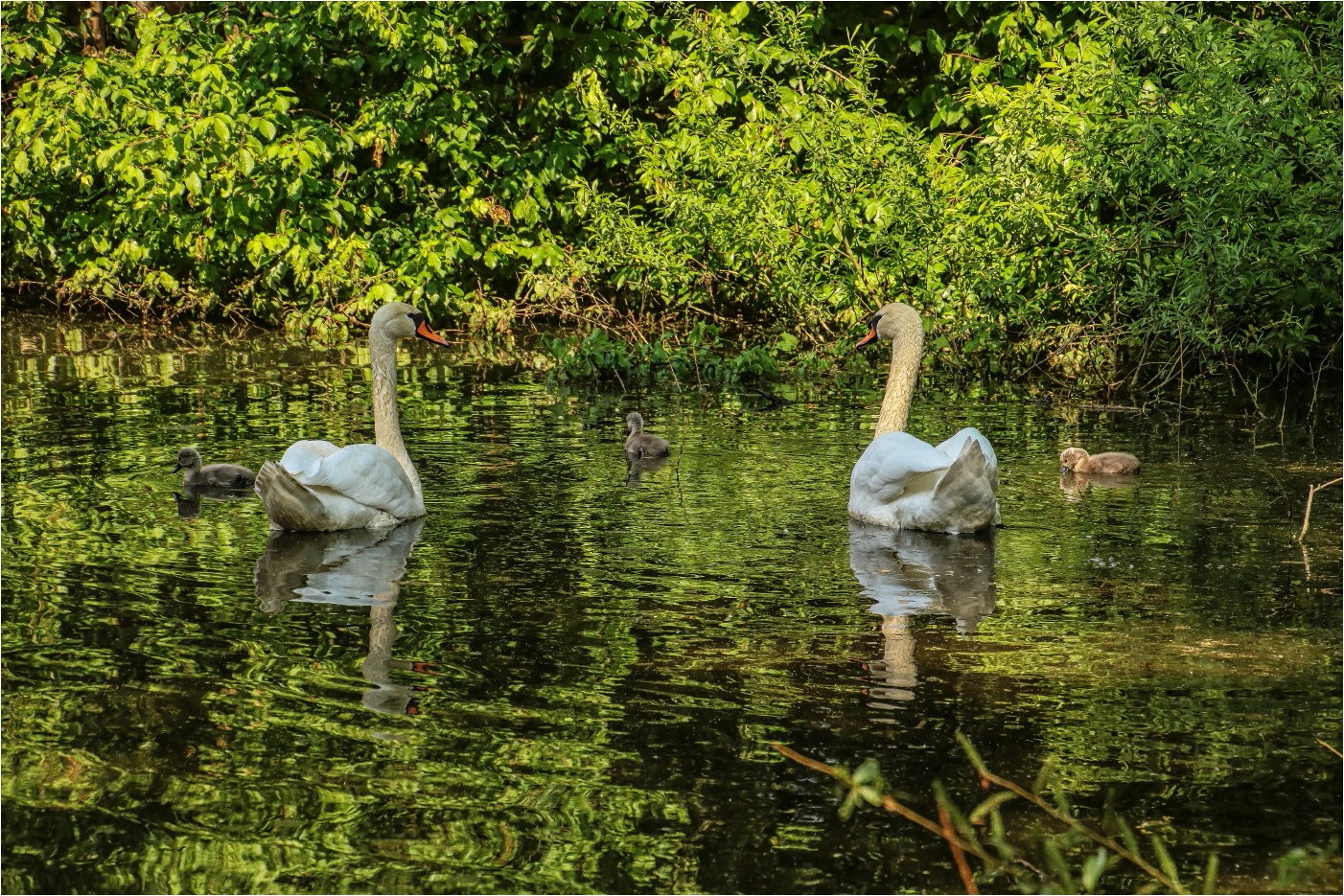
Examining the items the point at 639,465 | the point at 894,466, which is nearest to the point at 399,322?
the point at 639,465

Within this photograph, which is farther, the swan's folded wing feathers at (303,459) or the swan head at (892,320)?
the swan head at (892,320)

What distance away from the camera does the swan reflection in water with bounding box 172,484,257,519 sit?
32.1 ft

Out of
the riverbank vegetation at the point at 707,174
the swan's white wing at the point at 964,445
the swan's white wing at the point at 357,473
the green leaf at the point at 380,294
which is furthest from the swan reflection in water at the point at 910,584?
the green leaf at the point at 380,294

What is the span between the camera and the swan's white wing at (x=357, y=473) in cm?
893

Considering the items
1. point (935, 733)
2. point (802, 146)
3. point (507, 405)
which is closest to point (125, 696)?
point (935, 733)

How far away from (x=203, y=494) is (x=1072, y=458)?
5186 mm

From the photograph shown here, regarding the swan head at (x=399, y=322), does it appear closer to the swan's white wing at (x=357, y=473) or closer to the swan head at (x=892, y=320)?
the swan's white wing at (x=357, y=473)

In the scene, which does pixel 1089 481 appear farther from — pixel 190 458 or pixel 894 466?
pixel 190 458

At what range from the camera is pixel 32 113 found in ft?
60.5

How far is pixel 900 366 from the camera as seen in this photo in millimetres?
10680

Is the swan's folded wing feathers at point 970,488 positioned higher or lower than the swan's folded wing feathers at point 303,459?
lower

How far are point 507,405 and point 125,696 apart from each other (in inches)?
307

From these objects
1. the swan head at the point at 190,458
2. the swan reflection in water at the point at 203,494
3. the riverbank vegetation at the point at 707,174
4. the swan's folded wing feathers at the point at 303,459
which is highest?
the riverbank vegetation at the point at 707,174

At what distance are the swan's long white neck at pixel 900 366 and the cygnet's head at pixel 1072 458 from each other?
40.3 inches
